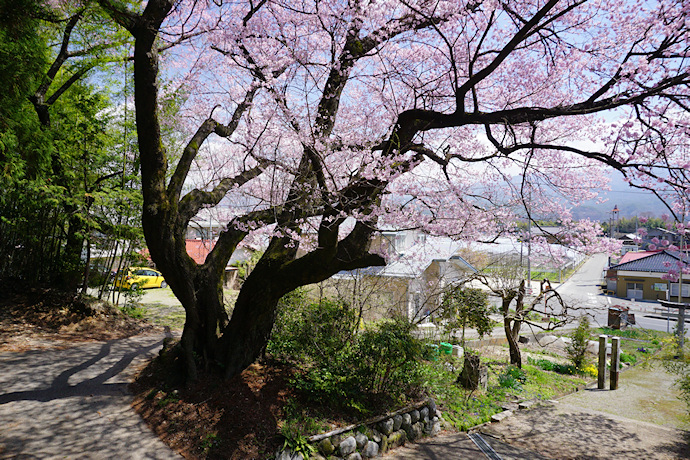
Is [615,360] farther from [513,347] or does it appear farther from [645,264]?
[645,264]

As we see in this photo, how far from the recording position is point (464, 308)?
6.98m

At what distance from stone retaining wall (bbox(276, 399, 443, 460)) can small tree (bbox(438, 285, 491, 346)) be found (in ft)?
6.96

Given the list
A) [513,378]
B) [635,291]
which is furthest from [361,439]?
[635,291]

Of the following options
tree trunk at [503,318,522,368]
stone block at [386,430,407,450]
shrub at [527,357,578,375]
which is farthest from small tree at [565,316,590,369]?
stone block at [386,430,407,450]

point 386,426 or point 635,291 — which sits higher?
point 635,291

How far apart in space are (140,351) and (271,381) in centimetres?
298

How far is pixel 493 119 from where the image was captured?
3826 mm

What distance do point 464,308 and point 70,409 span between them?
19.6 feet

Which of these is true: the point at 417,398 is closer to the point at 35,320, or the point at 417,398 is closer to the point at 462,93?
the point at 462,93

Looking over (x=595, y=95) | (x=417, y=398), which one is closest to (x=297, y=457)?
(x=417, y=398)

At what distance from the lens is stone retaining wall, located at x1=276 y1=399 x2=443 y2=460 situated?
145 inches

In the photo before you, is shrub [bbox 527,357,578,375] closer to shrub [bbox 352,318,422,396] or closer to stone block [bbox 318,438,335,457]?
shrub [bbox 352,318,422,396]

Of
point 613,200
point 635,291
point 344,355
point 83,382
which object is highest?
point 613,200

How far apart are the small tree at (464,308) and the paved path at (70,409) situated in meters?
4.89
